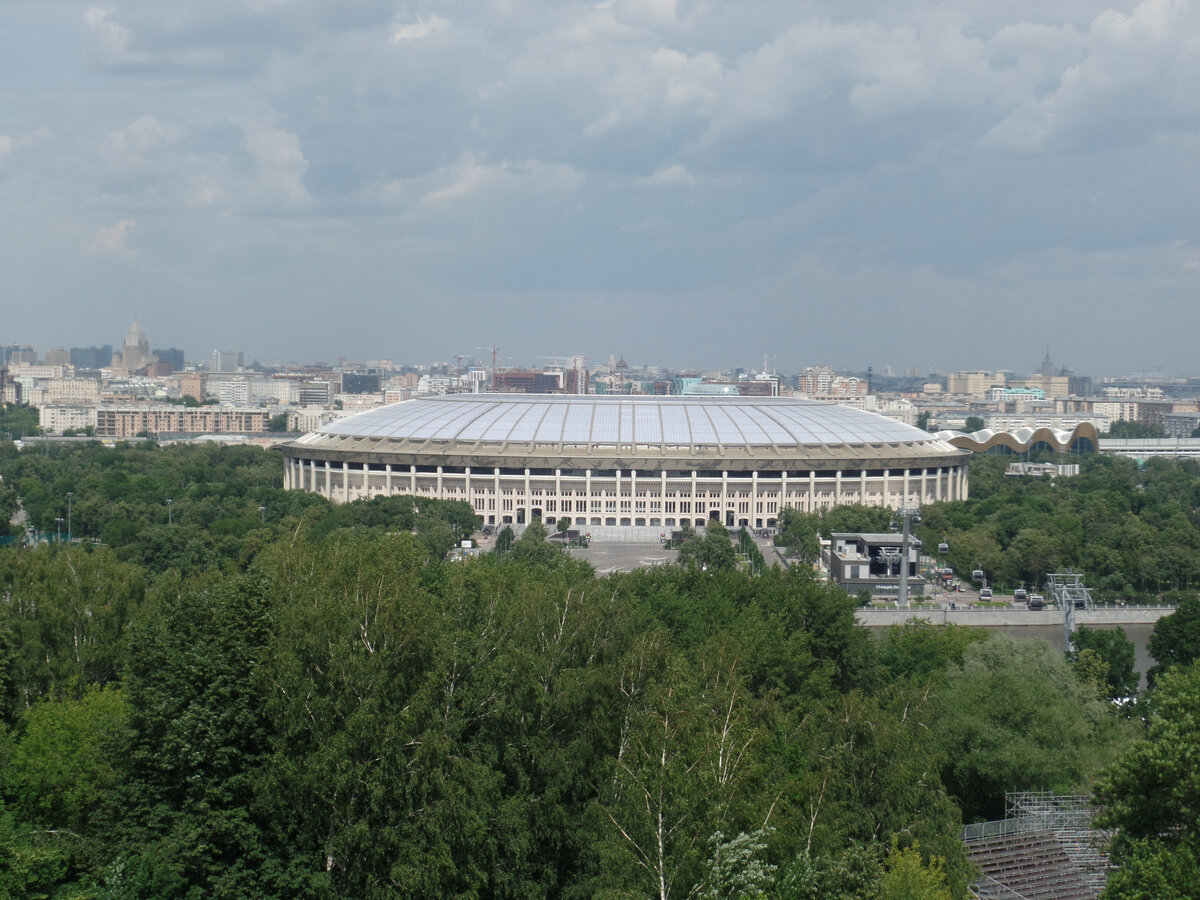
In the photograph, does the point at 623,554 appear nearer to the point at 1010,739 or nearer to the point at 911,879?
the point at 1010,739

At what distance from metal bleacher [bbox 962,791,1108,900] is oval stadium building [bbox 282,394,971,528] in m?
43.6

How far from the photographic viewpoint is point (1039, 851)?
1889 cm

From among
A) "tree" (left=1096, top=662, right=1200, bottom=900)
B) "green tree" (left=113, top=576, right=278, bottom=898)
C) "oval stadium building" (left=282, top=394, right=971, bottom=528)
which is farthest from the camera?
"oval stadium building" (left=282, top=394, right=971, bottom=528)

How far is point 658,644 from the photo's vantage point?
17.8 m

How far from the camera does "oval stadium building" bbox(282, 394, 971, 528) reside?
65.8 metres

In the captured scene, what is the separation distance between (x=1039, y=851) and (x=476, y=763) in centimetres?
941

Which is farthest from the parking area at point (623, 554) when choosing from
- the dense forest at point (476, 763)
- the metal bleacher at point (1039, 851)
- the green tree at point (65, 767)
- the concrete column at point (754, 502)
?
the green tree at point (65, 767)

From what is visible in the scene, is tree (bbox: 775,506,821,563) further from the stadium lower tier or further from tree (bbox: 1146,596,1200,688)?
tree (bbox: 1146,596,1200,688)

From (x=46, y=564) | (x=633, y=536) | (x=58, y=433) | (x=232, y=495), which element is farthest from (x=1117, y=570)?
(x=58, y=433)

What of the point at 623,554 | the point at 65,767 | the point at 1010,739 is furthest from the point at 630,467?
the point at 65,767

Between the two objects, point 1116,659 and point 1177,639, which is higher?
point 1177,639

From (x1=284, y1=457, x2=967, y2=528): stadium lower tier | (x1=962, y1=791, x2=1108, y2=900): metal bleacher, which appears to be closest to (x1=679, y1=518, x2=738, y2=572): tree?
(x1=284, y1=457, x2=967, y2=528): stadium lower tier

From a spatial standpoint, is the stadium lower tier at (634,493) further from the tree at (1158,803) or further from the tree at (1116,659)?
the tree at (1158,803)

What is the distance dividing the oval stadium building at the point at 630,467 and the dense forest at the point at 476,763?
44135 mm
